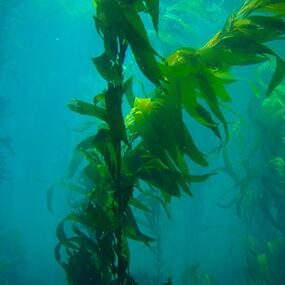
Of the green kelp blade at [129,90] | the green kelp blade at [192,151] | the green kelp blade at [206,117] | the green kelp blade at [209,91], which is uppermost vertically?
the green kelp blade at [129,90]

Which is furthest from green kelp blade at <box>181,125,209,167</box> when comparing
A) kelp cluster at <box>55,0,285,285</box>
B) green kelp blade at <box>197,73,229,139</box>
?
green kelp blade at <box>197,73,229,139</box>

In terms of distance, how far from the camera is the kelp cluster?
1384 millimetres

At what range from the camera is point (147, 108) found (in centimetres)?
159

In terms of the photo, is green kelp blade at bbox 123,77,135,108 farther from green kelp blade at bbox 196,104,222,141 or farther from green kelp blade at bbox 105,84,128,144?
green kelp blade at bbox 196,104,222,141

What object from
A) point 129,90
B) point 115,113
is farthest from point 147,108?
point 115,113

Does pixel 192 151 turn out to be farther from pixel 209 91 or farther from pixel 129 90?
pixel 129 90

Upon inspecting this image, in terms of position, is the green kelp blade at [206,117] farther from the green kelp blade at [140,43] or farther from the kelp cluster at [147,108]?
the green kelp blade at [140,43]

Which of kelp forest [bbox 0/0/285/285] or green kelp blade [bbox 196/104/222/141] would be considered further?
green kelp blade [bbox 196/104/222/141]

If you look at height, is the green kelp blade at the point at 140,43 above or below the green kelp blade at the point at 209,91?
above

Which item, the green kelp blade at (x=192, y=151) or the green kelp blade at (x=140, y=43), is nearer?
the green kelp blade at (x=140, y=43)

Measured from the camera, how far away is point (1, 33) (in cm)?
2086

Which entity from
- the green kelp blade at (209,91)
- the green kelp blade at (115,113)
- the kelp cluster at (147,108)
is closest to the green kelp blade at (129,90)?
the kelp cluster at (147,108)

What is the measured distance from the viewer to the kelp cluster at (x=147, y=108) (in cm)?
138

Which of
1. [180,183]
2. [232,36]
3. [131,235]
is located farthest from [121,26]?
[131,235]
